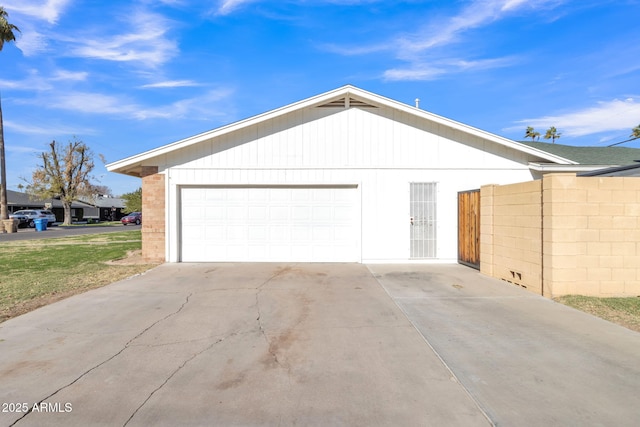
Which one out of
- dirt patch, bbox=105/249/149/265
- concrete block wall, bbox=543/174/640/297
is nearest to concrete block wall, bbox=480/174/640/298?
concrete block wall, bbox=543/174/640/297

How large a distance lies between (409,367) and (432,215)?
24.7ft

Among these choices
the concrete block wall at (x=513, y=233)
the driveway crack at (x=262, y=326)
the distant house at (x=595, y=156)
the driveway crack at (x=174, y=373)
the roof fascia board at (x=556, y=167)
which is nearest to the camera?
the driveway crack at (x=174, y=373)

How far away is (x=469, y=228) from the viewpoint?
10.0 m

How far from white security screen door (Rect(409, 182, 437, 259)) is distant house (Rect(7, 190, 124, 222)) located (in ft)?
164

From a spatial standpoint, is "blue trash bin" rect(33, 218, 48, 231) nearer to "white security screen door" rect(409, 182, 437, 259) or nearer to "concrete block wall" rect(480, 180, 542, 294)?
"white security screen door" rect(409, 182, 437, 259)

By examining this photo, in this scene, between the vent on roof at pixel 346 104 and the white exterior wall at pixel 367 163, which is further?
the vent on roof at pixel 346 104

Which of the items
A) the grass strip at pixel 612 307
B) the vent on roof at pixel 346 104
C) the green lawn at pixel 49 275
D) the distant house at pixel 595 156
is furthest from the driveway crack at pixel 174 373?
the distant house at pixel 595 156

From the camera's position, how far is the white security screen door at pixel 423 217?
1077 cm

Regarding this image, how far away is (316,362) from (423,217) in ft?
25.1

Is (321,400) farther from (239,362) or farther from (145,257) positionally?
(145,257)

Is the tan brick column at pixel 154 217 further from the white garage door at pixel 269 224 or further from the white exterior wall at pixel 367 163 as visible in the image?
the white garage door at pixel 269 224

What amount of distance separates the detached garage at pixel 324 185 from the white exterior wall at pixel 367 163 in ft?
0.10

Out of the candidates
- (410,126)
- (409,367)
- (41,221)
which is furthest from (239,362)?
(41,221)

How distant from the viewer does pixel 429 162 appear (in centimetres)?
1080
